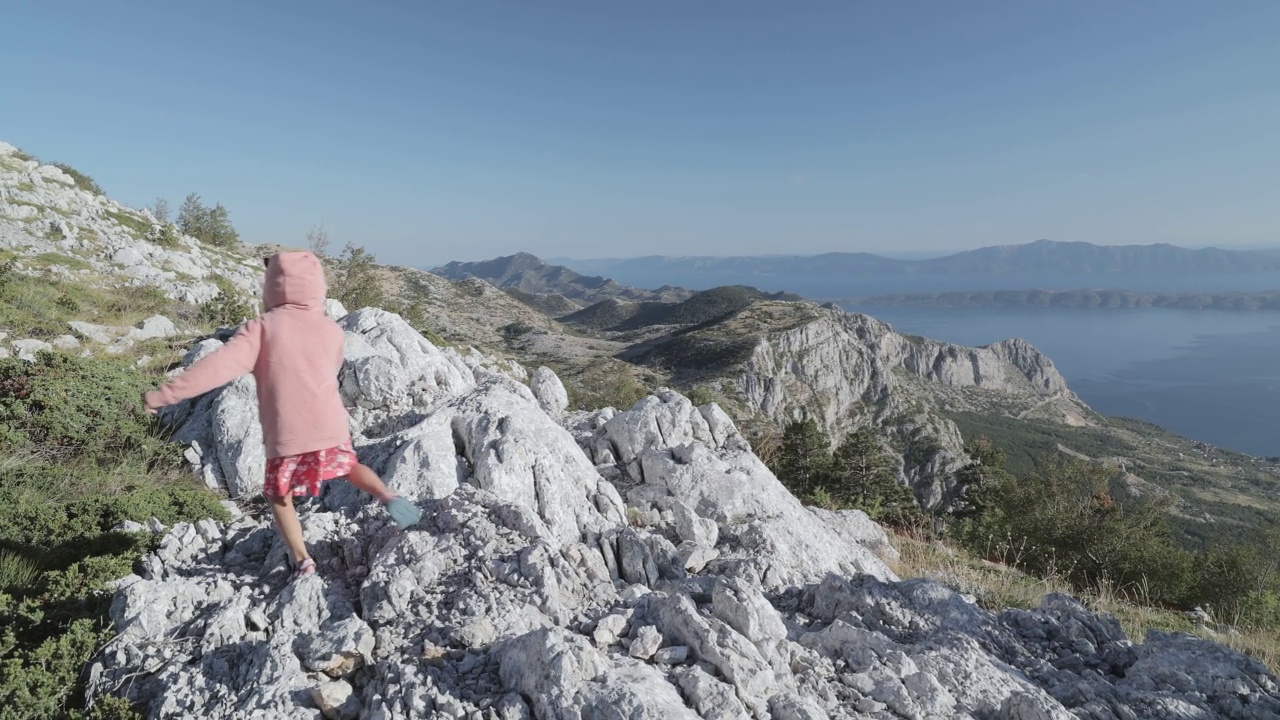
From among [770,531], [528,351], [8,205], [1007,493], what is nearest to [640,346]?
[528,351]

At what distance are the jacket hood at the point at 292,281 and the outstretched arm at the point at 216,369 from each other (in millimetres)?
259

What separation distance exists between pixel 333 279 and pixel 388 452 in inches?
1425

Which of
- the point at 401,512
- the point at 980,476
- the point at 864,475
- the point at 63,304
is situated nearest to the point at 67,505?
the point at 401,512

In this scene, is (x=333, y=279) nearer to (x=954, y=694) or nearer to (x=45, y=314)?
(x=45, y=314)

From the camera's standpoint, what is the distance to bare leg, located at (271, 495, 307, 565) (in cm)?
476

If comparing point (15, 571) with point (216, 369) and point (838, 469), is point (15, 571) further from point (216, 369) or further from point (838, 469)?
point (838, 469)

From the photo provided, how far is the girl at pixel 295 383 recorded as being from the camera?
441 cm

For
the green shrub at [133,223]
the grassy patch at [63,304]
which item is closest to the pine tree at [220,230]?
the green shrub at [133,223]

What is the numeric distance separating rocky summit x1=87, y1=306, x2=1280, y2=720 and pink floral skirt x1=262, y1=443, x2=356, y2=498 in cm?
79

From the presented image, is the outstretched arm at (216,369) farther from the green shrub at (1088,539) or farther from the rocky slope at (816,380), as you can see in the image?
the rocky slope at (816,380)

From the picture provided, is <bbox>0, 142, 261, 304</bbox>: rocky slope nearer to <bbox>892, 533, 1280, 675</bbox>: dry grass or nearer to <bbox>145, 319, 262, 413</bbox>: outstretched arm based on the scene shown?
<bbox>145, 319, 262, 413</bbox>: outstretched arm

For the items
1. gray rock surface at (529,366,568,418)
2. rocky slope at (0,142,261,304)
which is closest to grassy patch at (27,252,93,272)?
rocky slope at (0,142,261,304)

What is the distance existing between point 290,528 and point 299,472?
1.93ft

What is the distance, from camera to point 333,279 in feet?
124
